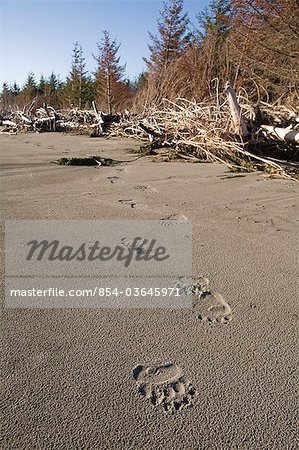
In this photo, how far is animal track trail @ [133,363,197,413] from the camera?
1046mm

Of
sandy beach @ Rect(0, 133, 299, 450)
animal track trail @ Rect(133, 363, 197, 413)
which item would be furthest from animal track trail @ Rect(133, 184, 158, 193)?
animal track trail @ Rect(133, 363, 197, 413)

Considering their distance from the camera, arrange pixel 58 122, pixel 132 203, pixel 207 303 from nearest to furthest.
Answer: pixel 207 303, pixel 132 203, pixel 58 122

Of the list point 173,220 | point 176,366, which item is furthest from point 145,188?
point 176,366

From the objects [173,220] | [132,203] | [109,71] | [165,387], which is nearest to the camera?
[165,387]

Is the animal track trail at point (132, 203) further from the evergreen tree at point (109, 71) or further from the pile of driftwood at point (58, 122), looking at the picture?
the evergreen tree at point (109, 71)

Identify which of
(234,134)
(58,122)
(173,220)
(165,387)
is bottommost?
(165,387)

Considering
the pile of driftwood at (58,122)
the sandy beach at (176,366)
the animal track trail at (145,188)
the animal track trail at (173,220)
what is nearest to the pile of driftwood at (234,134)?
the animal track trail at (145,188)

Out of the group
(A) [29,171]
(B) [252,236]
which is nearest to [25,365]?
(B) [252,236]

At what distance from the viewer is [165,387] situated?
3.62 feet

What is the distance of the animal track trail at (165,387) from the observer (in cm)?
105

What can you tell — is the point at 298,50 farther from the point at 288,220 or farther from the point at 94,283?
the point at 94,283

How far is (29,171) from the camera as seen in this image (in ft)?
14.3

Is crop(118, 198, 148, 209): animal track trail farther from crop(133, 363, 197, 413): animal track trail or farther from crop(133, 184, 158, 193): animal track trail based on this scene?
crop(133, 363, 197, 413): animal track trail

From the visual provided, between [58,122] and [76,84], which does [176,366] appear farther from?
[76,84]
